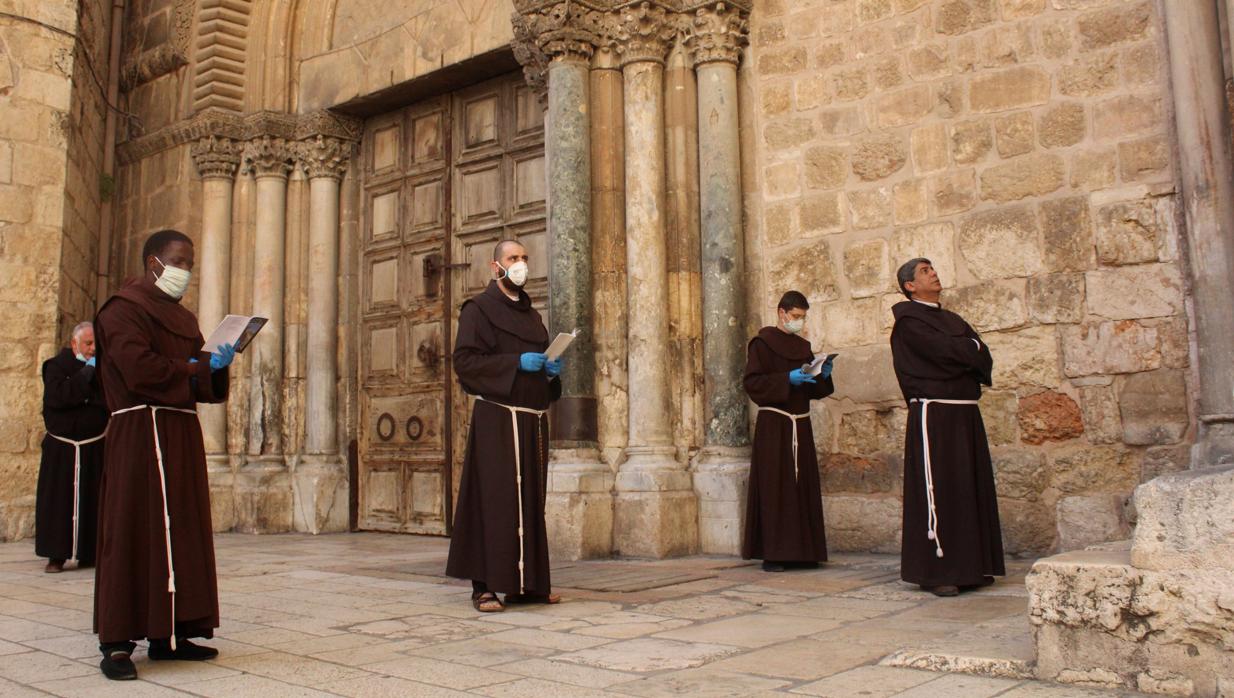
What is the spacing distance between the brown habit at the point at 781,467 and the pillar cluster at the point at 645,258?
556 millimetres

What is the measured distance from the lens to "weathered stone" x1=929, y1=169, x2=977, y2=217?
6691mm

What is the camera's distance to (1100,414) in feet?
20.0

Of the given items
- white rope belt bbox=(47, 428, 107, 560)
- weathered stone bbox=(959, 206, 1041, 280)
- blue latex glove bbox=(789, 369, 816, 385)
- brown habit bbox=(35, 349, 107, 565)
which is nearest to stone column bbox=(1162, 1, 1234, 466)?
weathered stone bbox=(959, 206, 1041, 280)

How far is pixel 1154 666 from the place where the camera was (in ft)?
10.1

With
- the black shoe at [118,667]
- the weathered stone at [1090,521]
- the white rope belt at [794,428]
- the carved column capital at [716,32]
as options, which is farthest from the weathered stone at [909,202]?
the black shoe at [118,667]

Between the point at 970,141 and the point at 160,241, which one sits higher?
the point at 970,141

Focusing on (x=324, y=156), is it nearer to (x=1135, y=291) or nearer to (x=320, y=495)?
(x=320, y=495)

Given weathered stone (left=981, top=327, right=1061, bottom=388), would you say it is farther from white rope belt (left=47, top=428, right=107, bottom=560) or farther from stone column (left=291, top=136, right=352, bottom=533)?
stone column (left=291, top=136, right=352, bottom=533)

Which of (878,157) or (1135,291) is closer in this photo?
(1135,291)

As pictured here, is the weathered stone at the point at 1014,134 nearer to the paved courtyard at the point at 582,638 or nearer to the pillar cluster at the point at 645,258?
the pillar cluster at the point at 645,258

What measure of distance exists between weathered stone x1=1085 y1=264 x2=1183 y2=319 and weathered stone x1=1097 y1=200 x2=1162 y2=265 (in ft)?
0.21

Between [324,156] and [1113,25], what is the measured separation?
7.04 metres

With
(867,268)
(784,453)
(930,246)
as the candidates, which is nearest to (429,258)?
(867,268)

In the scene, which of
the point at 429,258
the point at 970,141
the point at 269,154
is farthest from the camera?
the point at 269,154
